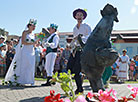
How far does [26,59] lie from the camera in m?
6.91

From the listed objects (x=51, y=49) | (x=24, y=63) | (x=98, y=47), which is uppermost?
(x=98, y=47)

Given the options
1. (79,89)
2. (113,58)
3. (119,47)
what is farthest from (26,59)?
(119,47)

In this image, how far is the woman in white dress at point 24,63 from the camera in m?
6.91

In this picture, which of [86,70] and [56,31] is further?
[56,31]

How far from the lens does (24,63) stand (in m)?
6.93

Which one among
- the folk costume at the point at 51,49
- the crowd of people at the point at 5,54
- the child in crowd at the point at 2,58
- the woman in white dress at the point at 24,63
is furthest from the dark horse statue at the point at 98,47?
the child in crowd at the point at 2,58

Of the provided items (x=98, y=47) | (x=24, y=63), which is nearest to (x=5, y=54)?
(x=24, y=63)

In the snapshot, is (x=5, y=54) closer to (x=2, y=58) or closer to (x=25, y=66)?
(x=2, y=58)

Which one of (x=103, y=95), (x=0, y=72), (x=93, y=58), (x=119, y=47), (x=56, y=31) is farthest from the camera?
(x=119, y=47)

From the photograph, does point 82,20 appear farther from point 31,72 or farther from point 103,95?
point 103,95

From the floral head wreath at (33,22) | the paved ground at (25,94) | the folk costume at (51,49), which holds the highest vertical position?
the floral head wreath at (33,22)

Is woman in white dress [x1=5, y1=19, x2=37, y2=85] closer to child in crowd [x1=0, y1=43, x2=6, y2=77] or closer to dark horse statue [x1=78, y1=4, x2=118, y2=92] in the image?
child in crowd [x1=0, y1=43, x2=6, y2=77]

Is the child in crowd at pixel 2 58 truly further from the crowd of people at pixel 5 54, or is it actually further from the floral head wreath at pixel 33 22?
the floral head wreath at pixel 33 22

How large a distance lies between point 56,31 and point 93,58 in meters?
4.04
